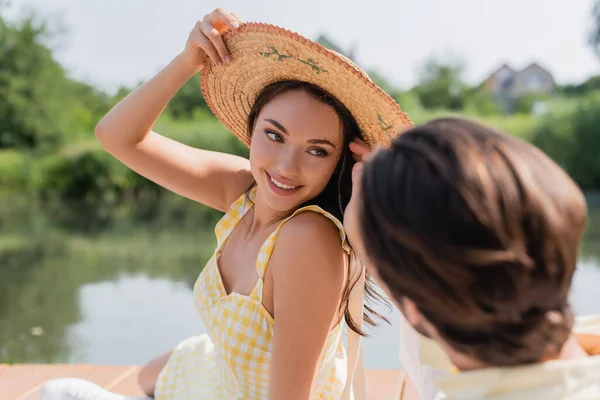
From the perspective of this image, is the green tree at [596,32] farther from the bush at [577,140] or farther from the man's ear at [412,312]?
the man's ear at [412,312]

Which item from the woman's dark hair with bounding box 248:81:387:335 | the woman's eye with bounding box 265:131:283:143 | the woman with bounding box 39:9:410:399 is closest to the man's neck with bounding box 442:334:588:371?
the woman with bounding box 39:9:410:399

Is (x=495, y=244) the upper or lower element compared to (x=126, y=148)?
lower

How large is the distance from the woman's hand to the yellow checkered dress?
0.37m

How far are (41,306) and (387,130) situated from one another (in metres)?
4.06

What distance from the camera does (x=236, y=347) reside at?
1.42m

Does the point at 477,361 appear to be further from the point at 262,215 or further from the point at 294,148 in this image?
the point at 262,215

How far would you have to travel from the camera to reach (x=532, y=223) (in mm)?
807

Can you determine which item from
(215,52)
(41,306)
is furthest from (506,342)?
(41,306)

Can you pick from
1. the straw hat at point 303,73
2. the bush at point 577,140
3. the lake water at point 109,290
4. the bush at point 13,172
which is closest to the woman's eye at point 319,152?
the straw hat at point 303,73

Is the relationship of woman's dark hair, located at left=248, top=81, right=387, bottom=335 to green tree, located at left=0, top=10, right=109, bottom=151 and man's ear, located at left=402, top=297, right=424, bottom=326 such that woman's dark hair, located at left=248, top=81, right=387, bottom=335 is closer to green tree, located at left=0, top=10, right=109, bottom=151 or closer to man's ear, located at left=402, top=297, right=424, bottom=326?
man's ear, located at left=402, top=297, right=424, bottom=326

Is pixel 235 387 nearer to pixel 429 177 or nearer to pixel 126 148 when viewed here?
pixel 126 148

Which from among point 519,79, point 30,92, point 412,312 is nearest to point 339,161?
point 412,312

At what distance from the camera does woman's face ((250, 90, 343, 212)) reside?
4.66ft

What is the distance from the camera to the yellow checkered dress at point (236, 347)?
4.64ft
